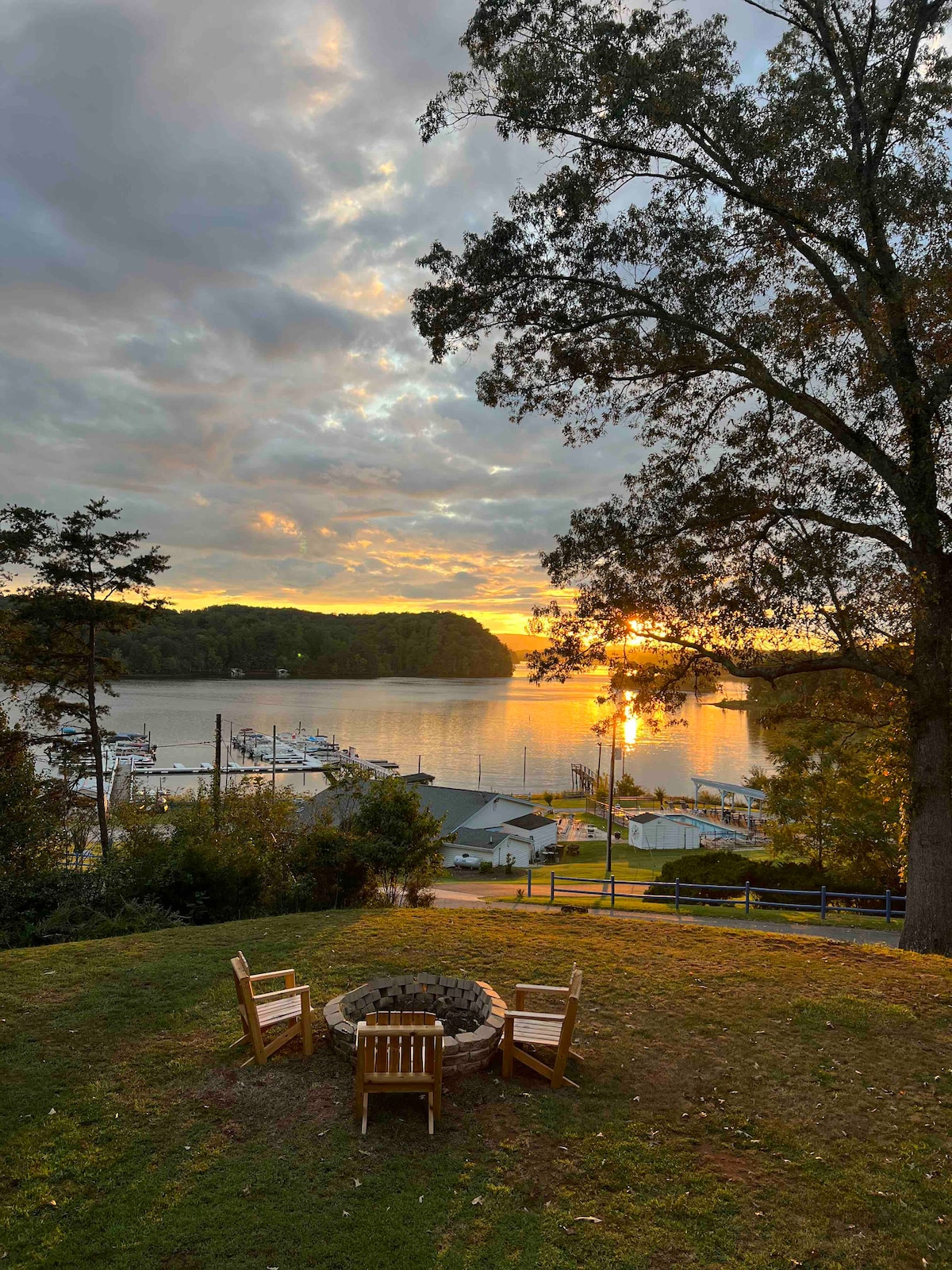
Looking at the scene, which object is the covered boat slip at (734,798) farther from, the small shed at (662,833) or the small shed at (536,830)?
the small shed at (536,830)

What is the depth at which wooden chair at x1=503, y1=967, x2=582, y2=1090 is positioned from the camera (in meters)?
5.44

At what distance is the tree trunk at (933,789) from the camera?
32.8 ft

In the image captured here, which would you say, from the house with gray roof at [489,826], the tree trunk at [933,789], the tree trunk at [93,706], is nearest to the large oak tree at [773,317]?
the tree trunk at [933,789]

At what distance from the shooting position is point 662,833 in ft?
146

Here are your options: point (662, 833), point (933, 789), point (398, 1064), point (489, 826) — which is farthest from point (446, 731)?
point (398, 1064)

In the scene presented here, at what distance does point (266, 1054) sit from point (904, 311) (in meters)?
11.0

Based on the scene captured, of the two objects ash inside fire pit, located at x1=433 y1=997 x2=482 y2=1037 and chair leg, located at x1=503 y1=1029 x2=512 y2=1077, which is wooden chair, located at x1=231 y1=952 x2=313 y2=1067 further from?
chair leg, located at x1=503 y1=1029 x2=512 y2=1077

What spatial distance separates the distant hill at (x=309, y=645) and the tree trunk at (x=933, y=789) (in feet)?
474

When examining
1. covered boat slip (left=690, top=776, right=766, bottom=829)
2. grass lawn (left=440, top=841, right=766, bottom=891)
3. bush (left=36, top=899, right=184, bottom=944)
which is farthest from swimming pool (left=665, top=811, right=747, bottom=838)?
bush (left=36, top=899, right=184, bottom=944)

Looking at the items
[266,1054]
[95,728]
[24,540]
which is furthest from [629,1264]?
[24,540]

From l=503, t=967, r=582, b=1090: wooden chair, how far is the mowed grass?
A: 5.6 inches

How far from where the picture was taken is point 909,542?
10.3 metres

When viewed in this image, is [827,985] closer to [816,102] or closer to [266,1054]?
[266,1054]

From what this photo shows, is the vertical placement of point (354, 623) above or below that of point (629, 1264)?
above
